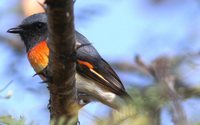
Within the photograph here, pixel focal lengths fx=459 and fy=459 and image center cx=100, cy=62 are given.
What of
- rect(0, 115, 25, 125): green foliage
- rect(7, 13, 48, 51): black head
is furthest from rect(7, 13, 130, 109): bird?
rect(0, 115, 25, 125): green foliage

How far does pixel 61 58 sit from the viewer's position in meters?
2.13

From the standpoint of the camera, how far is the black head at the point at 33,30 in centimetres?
432

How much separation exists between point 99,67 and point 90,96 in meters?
0.27

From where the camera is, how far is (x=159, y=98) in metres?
1.98

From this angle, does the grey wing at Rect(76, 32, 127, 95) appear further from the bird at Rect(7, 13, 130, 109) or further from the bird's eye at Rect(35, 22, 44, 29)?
the bird's eye at Rect(35, 22, 44, 29)

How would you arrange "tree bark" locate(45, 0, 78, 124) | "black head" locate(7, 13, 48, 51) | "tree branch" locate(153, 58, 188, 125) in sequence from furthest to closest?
"black head" locate(7, 13, 48, 51)
"tree bark" locate(45, 0, 78, 124)
"tree branch" locate(153, 58, 188, 125)

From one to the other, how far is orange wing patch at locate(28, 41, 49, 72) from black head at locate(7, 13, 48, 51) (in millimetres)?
203

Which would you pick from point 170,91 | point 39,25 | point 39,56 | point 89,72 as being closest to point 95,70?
point 89,72

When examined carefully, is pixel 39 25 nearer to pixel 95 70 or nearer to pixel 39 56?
pixel 39 56

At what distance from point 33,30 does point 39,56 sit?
58 centimetres

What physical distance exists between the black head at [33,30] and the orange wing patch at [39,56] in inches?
8.0

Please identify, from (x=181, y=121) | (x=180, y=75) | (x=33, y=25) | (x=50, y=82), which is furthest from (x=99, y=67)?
(x=181, y=121)

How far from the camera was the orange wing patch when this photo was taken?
3924 mm

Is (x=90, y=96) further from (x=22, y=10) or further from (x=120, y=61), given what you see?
(x=22, y=10)
